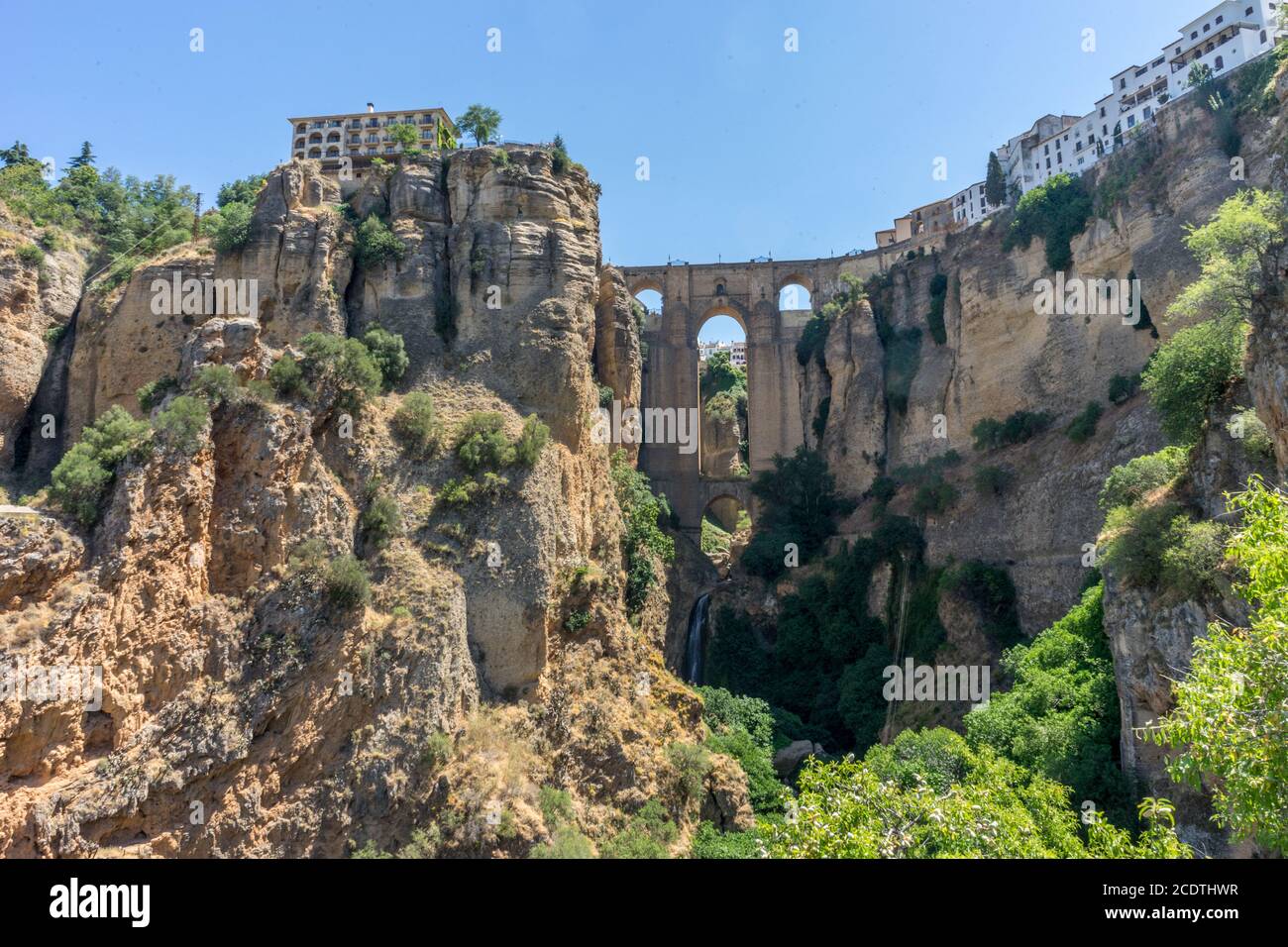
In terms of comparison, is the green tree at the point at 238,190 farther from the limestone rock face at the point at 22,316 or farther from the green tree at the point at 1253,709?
the green tree at the point at 1253,709

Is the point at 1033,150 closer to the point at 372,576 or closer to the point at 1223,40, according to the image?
the point at 1223,40

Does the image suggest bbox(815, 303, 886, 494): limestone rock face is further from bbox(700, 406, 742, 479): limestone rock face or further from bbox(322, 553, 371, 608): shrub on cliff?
bbox(322, 553, 371, 608): shrub on cliff

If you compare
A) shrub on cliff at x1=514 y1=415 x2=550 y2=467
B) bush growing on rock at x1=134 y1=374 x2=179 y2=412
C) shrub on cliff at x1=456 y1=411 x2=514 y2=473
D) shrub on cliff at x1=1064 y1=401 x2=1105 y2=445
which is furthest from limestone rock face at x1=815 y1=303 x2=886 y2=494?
bush growing on rock at x1=134 y1=374 x2=179 y2=412

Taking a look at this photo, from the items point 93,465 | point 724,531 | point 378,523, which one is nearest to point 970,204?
point 724,531

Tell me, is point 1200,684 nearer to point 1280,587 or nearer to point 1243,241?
point 1280,587

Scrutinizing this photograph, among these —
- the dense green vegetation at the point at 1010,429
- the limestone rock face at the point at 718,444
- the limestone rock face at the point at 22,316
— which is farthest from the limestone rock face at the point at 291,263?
the limestone rock face at the point at 718,444

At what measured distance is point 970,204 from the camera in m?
65.6

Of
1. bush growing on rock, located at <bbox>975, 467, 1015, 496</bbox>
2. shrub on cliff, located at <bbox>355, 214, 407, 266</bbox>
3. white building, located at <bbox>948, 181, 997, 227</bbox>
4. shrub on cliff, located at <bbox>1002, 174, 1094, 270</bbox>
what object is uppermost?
white building, located at <bbox>948, 181, 997, 227</bbox>

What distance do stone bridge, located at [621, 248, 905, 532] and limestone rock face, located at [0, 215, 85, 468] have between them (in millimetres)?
27447

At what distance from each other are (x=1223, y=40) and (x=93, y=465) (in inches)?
2329

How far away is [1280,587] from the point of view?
25.2 feet

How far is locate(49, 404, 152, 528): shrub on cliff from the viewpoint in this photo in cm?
1722
